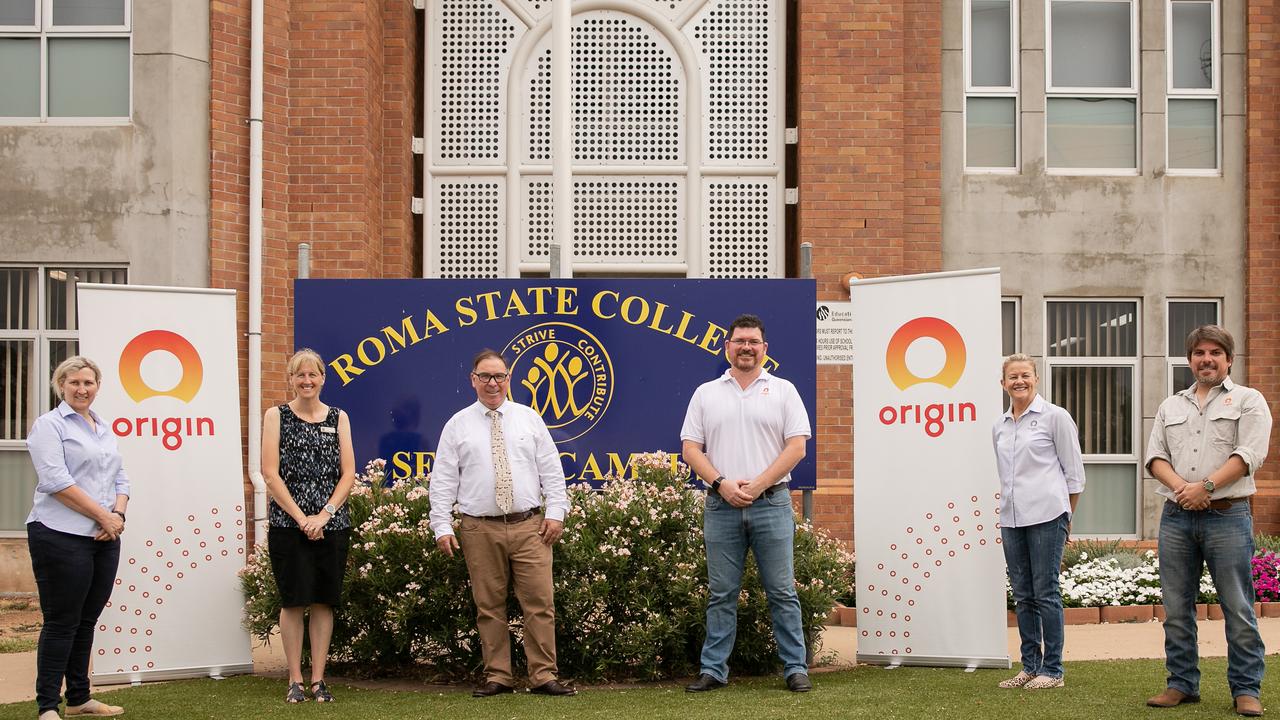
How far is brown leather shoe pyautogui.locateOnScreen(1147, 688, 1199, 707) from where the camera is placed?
6434mm

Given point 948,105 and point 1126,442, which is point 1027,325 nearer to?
point 1126,442

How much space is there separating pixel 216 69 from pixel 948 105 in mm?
7133

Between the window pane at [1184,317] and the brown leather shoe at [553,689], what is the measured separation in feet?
28.1

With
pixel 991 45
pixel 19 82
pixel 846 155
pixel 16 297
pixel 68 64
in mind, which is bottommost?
pixel 16 297

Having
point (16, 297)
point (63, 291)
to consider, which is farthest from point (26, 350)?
point (63, 291)

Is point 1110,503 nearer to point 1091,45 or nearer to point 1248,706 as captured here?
point 1091,45

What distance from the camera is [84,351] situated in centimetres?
766

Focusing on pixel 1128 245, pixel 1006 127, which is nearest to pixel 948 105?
pixel 1006 127

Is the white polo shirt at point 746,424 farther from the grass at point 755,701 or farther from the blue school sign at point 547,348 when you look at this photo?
the blue school sign at point 547,348

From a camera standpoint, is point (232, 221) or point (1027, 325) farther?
point (1027, 325)

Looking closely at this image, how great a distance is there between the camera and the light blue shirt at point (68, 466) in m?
6.25

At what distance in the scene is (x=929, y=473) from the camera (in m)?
7.86

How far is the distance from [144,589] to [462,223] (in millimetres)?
6001

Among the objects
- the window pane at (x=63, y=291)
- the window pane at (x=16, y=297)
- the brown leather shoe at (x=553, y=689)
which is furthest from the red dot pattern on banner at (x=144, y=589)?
the window pane at (x=16, y=297)
